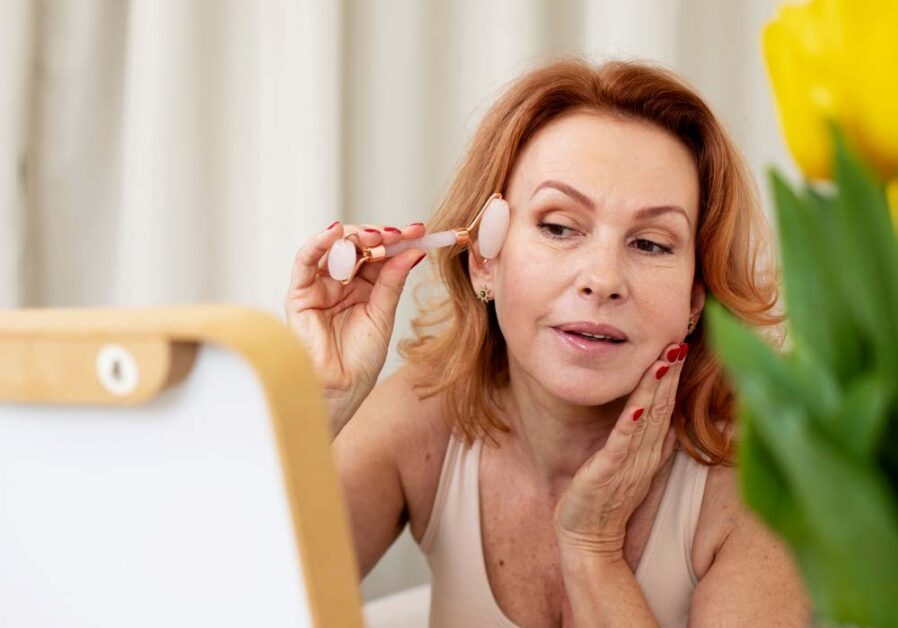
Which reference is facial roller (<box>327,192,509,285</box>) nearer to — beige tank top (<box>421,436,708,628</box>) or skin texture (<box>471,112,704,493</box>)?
skin texture (<box>471,112,704,493</box>)

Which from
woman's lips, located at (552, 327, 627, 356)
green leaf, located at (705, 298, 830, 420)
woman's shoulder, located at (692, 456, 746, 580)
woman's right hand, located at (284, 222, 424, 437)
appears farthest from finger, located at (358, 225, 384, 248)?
green leaf, located at (705, 298, 830, 420)

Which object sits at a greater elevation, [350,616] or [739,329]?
[739,329]

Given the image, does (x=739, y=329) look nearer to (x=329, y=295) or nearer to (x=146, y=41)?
(x=329, y=295)

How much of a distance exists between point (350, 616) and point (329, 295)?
882mm

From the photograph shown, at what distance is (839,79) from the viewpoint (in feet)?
1.23

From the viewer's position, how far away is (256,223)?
1.56 meters

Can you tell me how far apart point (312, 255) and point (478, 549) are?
17.1 inches

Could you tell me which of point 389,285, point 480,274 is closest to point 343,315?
point 389,285

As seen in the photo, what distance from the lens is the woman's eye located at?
45.0 inches

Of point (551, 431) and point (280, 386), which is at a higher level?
point (280, 386)

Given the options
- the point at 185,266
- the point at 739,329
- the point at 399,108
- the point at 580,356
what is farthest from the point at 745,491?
the point at 399,108

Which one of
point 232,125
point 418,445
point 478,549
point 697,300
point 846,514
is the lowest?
point 478,549

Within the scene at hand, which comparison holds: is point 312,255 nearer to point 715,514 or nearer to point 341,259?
point 341,259

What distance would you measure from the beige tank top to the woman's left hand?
0.05 m
